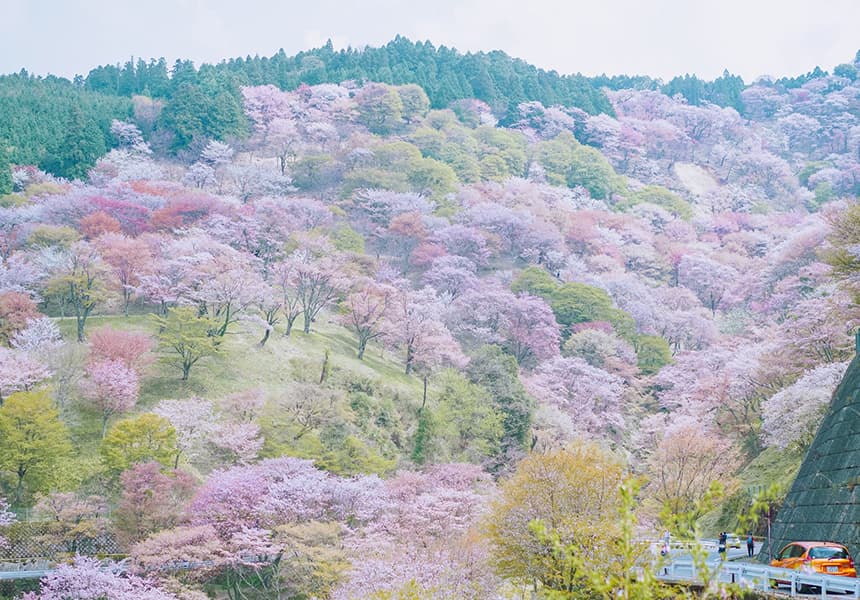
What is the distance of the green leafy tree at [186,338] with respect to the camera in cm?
4212

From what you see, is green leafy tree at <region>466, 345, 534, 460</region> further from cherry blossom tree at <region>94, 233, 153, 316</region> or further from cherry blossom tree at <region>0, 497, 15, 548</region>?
cherry blossom tree at <region>0, 497, 15, 548</region>

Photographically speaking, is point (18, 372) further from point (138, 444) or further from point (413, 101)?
point (413, 101)

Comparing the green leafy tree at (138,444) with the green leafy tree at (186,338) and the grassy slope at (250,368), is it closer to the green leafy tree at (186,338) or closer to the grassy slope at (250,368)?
the grassy slope at (250,368)

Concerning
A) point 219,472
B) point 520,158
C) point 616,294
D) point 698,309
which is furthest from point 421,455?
point 520,158

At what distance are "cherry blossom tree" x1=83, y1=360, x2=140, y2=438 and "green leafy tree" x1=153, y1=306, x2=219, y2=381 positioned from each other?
12.7ft

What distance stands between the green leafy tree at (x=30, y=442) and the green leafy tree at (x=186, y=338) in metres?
8.77

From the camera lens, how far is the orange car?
14484 mm

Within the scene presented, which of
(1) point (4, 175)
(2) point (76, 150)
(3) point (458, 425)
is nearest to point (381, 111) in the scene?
(2) point (76, 150)

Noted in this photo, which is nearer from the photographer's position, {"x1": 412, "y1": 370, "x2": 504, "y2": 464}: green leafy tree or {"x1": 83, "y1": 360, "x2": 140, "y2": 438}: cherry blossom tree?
{"x1": 83, "y1": 360, "x2": 140, "y2": 438}: cherry blossom tree

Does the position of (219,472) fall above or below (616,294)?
below

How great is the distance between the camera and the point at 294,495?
30344 mm

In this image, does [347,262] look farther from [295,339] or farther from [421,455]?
[421,455]

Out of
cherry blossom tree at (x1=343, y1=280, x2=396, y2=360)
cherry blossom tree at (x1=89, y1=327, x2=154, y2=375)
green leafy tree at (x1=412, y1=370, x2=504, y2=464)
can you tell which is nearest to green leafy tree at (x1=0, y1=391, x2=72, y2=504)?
cherry blossom tree at (x1=89, y1=327, x2=154, y2=375)

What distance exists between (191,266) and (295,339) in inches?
294
